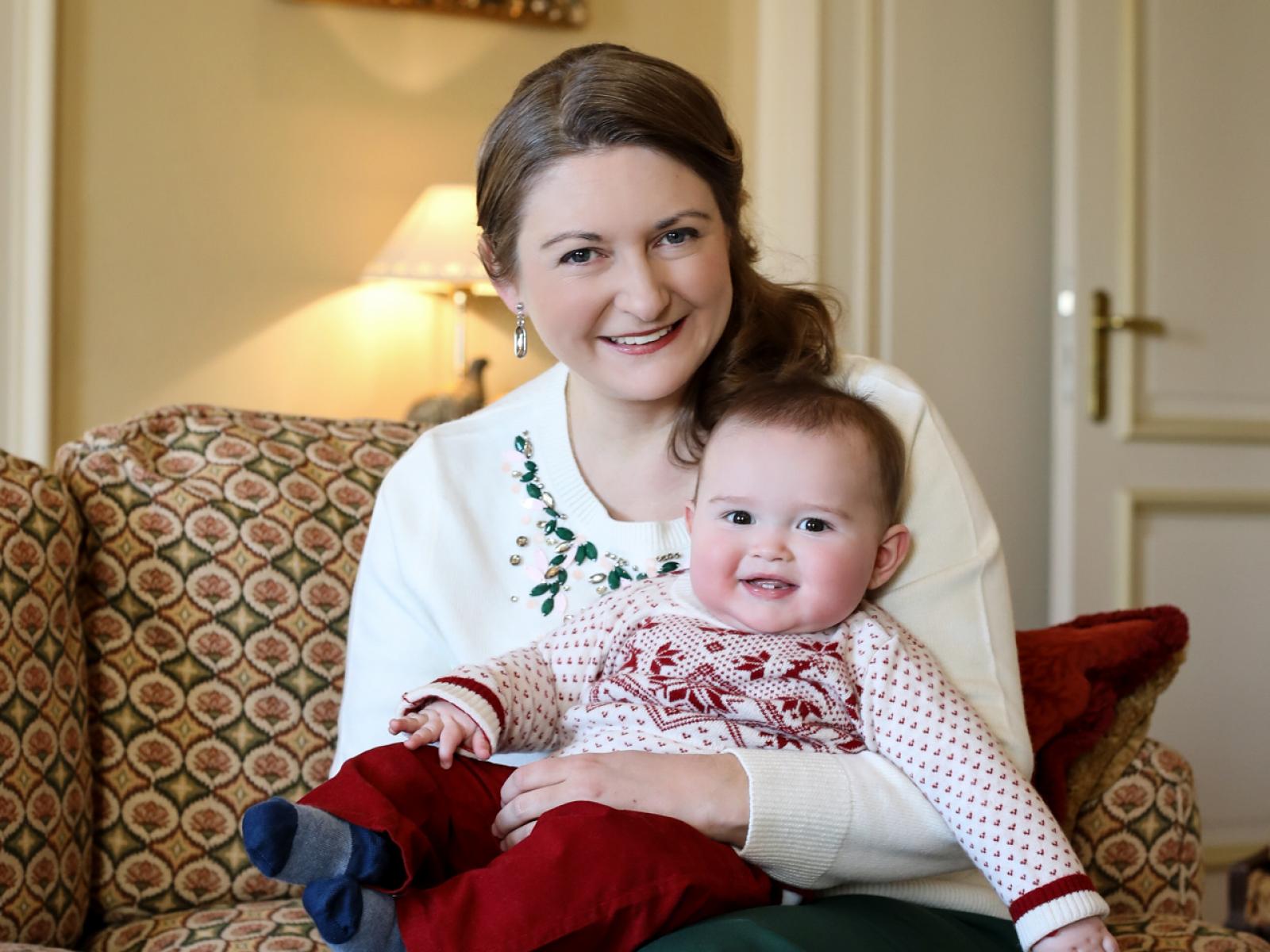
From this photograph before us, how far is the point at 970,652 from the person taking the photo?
1349 mm

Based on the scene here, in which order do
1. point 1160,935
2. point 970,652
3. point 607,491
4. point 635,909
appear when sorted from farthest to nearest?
point 607,491 → point 1160,935 → point 970,652 → point 635,909

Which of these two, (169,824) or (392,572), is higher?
(392,572)

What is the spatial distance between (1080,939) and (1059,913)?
28 mm

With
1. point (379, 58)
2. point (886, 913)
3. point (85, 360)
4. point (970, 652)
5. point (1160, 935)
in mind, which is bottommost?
point (1160, 935)

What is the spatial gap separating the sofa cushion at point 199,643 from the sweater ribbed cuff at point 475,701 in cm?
57

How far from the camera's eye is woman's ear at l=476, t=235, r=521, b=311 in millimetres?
1596

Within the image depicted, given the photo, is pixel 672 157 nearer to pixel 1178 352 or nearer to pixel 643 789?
pixel 643 789

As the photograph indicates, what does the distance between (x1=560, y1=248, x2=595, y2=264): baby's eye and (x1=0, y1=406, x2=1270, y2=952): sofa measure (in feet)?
1.91

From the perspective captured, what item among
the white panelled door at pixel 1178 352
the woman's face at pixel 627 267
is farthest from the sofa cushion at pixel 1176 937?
the white panelled door at pixel 1178 352

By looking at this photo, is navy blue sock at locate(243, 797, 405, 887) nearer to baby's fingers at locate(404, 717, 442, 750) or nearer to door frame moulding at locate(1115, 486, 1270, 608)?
baby's fingers at locate(404, 717, 442, 750)

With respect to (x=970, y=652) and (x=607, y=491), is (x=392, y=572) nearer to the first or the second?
(x=607, y=491)

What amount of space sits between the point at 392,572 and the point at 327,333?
1842mm

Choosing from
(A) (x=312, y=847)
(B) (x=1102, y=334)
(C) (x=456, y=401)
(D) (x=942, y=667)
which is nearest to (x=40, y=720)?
(A) (x=312, y=847)

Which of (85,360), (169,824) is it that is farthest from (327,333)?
(169,824)
